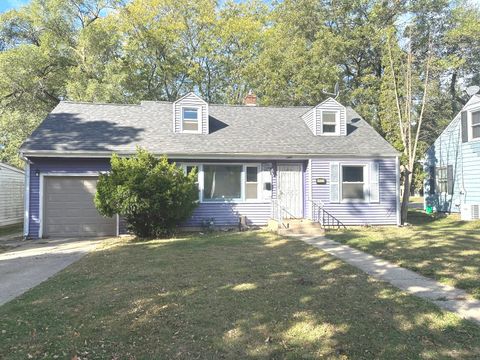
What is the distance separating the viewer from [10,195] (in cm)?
1877

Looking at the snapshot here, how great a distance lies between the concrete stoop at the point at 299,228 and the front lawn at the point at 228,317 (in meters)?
4.87

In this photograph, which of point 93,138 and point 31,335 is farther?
point 93,138

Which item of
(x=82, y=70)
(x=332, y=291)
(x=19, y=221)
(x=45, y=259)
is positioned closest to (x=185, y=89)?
(x=82, y=70)

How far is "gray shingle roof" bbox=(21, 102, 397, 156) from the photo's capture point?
1342 cm

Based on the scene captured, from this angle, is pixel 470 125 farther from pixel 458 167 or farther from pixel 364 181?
pixel 364 181

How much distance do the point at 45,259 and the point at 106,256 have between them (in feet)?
4.70

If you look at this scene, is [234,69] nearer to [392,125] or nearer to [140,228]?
[392,125]

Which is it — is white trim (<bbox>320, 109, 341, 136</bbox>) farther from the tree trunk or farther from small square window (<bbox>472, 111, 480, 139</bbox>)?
small square window (<bbox>472, 111, 480, 139</bbox>)

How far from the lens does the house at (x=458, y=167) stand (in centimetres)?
1684

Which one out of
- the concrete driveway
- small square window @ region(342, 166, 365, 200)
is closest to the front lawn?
the concrete driveway

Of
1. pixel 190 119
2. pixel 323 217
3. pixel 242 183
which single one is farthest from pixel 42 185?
pixel 323 217

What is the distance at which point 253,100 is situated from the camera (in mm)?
18797

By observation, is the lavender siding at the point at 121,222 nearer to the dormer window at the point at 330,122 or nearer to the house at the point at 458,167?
the dormer window at the point at 330,122

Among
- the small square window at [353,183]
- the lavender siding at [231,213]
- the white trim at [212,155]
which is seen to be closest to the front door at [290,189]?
the white trim at [212,155]
